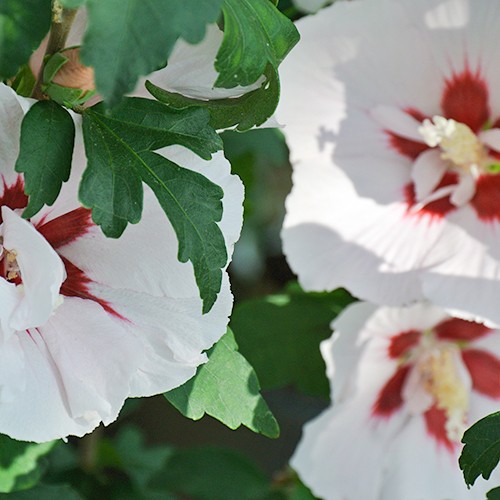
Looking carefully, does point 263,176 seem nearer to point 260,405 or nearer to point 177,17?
point 260,405

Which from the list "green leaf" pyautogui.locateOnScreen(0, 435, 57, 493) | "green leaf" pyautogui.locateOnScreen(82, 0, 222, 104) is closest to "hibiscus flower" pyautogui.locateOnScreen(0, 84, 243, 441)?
"green leaf" pyautogui.locateOnScreen(82, 0, 222, 104)

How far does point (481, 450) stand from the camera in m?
0.59

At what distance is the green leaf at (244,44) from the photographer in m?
0.48

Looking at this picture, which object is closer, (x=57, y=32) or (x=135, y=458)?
(x=57, y=32)

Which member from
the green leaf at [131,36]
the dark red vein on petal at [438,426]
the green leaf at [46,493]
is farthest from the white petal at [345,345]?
the green leaf at [131,36]

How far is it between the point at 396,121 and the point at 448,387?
26 centimetres

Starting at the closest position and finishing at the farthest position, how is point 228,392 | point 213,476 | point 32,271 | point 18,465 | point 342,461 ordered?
point 32,271
point 228,392
point 18,465
point 342,461
point 213,476

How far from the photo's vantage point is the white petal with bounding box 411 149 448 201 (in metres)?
0.84

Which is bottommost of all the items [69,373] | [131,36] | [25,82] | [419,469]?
[419,469]

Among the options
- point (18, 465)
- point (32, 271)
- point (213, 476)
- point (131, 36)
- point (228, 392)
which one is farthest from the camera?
point (213, 476)

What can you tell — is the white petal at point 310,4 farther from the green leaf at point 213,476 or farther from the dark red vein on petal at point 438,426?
the green leaf at point 213,476

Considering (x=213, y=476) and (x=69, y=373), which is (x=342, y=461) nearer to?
(x=213, y=476)

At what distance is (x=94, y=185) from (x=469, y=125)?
0.47 m

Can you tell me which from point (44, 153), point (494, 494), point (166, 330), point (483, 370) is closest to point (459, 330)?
point (483, 370)
